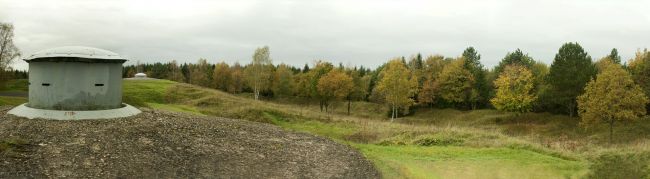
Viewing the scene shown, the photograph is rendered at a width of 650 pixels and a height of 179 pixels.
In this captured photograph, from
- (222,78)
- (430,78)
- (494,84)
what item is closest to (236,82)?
(222,78)

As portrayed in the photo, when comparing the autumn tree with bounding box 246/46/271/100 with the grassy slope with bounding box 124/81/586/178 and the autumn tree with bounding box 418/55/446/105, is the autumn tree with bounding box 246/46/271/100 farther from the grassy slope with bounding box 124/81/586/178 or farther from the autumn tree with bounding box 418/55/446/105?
the grassy slope with bounding box 124/81/586/178

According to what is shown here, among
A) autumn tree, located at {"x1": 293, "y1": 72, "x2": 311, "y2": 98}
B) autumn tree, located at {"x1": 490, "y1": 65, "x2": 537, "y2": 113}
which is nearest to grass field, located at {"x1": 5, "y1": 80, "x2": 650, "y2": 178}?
autumn tree, located at {"x1": 490, "y1": 65, "x2": 537, "y2": 113}

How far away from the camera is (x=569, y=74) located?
45938 millimetres

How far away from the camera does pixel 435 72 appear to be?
216 ft

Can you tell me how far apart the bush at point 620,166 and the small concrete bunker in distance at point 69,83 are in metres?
16.6

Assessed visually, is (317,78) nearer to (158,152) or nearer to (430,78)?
(430,78)

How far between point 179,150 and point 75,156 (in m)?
2.69

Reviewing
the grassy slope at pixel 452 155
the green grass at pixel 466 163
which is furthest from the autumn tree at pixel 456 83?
the green grass at pixel 466 163

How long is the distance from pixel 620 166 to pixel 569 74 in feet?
104

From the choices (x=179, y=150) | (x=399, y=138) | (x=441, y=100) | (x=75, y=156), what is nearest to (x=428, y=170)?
(x=399, y=138)

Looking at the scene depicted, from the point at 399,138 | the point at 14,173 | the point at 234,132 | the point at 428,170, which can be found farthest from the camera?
the point at 399,138

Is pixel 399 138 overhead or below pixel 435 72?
below

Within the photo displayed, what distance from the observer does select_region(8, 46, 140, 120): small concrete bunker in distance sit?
15727 millimetres

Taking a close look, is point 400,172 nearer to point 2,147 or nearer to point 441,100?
point 2,147
